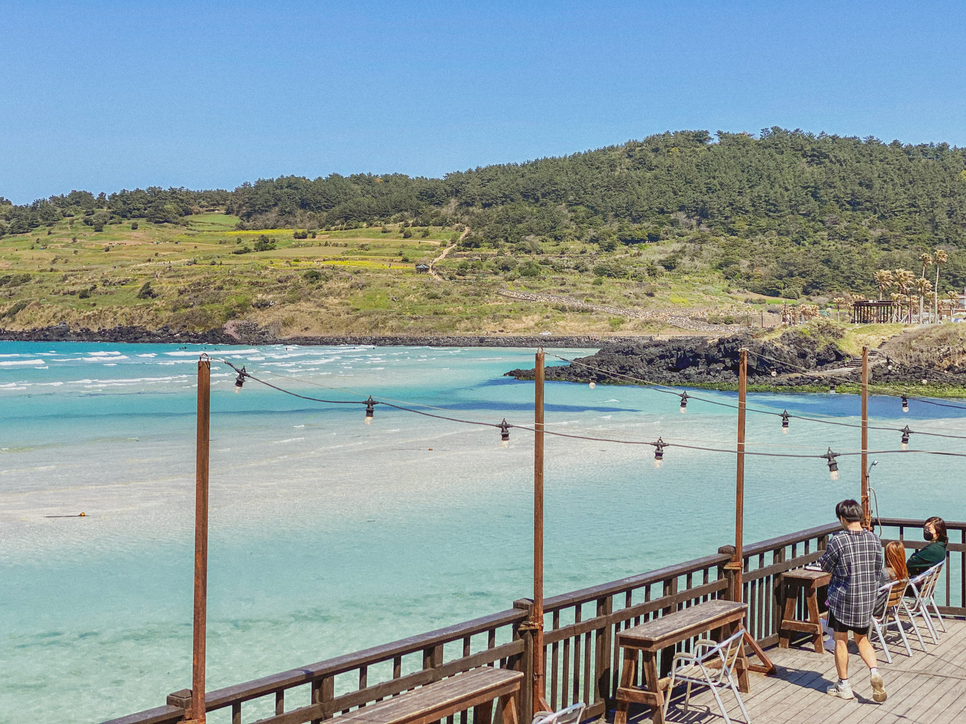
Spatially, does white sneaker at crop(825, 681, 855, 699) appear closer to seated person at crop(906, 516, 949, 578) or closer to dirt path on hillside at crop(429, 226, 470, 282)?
seated person at crop(906, 516, 949, 578)

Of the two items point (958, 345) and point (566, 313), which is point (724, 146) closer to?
point (566, 313)

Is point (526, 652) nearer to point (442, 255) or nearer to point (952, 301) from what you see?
point (952, 301)

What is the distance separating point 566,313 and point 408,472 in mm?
76201

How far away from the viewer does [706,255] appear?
124 m

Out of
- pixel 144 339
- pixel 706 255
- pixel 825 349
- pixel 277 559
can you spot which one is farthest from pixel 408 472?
pixel 706 255

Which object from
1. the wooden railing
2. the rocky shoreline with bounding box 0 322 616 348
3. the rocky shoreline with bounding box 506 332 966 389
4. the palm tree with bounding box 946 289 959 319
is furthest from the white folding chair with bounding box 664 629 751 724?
the rocky shoreline with bounding box 0 322 616 348

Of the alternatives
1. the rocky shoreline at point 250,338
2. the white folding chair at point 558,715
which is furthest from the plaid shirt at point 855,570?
the rocky shoreline at point 250,338

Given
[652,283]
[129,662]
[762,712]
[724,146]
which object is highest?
[724,146]

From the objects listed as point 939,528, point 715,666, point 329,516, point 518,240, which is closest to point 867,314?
point 329,516

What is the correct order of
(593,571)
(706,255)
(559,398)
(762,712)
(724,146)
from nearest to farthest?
(762,712) < (593,571) < (559,398) < (706,255) < (724,146)

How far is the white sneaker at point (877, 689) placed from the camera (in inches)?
269

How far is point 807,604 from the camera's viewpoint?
8.27 m

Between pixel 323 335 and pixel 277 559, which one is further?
pixel 323 335

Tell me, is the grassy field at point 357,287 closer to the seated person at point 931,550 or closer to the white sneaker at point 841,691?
the seated person at point 931,550
